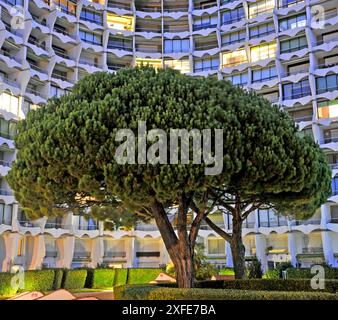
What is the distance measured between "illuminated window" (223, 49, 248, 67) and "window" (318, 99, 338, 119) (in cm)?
1102

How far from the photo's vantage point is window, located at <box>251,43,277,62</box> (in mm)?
56088

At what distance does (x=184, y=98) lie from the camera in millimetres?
18547

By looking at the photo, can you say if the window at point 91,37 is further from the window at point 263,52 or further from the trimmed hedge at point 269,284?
the trimmed hedge at point 269,284

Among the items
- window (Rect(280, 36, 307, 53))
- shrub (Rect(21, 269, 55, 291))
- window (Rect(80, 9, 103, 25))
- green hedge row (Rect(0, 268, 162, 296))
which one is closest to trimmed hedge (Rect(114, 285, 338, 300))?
green hedge row (Rect(0, 268, 162, 296))

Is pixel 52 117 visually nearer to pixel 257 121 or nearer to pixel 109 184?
pixel 109 184

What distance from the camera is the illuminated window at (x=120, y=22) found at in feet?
198

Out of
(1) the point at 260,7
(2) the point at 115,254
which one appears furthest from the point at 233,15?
(2) the point at 115,254

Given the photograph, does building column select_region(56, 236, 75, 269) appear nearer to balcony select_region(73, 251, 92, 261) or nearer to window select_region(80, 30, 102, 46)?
balcony select_region(73, 251, 92, 261)

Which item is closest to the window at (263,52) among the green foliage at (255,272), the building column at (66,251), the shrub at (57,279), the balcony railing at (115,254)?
the balcony railing at (115,254)

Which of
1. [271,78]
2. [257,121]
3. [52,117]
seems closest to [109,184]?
[52,117]

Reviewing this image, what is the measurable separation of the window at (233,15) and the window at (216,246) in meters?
25.8

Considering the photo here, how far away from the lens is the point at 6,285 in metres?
32.9

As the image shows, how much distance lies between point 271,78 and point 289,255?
19.5m
